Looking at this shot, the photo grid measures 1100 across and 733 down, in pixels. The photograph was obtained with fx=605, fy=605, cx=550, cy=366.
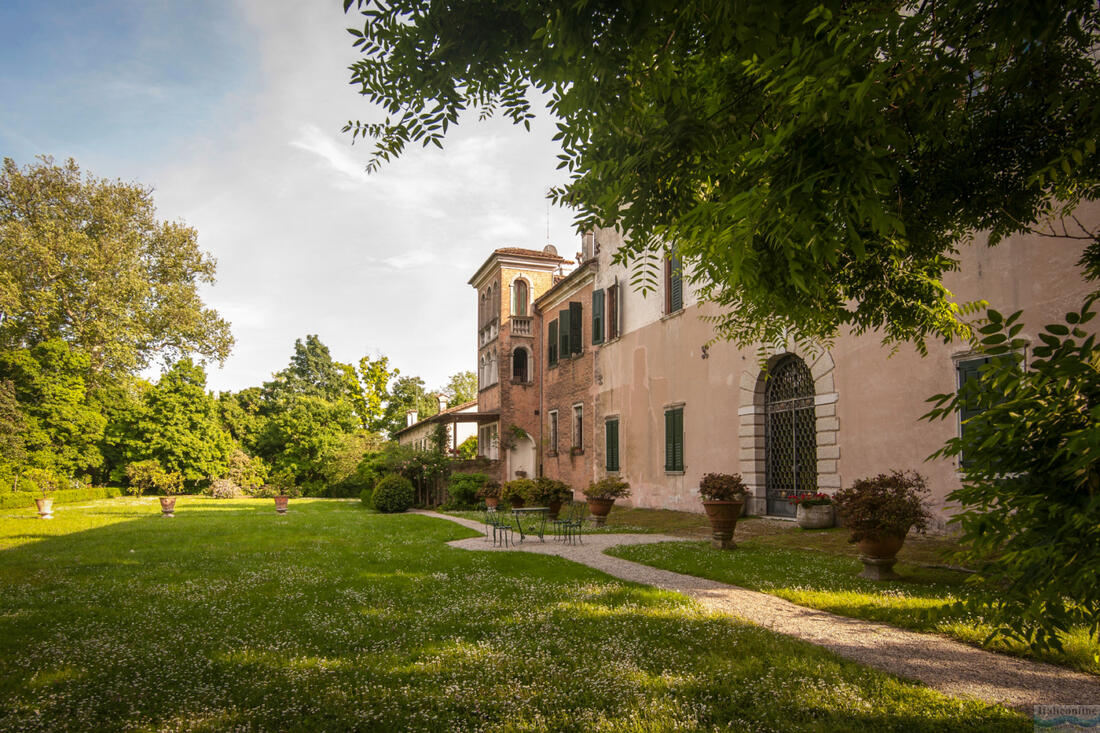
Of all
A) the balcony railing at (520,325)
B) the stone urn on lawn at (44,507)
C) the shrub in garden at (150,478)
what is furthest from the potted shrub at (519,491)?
the shrub in garden at (150,478)

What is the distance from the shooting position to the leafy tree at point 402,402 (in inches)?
1893

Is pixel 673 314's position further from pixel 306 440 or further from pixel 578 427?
pixel 306 440

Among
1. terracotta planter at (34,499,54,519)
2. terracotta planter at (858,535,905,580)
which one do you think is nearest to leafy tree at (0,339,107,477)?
terracotta planter at (34,499,54,519)

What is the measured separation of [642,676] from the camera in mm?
4043

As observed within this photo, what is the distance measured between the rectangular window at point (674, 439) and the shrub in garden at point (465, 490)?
7909 mm

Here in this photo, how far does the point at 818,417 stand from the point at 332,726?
437 inches

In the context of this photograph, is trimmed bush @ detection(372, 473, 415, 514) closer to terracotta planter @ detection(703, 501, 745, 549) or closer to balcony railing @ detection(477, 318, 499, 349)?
balcony railing @ detection(477, 318, 499, 349)

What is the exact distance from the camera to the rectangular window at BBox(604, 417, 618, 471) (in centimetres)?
2052

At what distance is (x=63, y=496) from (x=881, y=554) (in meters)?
31.2

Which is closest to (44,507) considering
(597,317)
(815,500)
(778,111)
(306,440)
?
(597,317)

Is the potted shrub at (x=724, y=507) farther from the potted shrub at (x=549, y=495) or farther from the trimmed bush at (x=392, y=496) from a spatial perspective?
the trimmed bush at (x=392, y=496)

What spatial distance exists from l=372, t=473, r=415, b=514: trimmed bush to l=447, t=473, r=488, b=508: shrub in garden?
5.30 ft

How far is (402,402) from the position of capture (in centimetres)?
4884

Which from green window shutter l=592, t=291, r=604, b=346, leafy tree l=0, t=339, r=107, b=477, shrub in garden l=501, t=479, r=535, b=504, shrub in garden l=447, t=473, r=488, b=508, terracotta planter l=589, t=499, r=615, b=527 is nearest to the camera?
terracotta planter l=589, t=499, r=615, b=527
